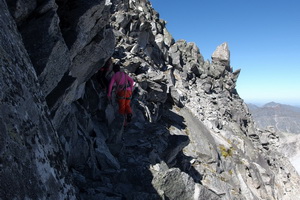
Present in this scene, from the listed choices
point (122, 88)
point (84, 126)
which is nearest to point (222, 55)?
point (122, 88)

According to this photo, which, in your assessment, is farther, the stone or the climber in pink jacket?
the stone

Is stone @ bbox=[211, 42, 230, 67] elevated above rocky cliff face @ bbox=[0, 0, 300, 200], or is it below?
above

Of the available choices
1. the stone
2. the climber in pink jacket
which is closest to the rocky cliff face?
the climber in pink jacket

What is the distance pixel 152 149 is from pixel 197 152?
43.0ft

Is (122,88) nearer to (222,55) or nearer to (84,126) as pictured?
(84,126)

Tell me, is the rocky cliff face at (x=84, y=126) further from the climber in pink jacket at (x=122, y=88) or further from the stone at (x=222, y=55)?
the stone at (x=222, y=55)

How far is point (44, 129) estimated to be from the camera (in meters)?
5.25

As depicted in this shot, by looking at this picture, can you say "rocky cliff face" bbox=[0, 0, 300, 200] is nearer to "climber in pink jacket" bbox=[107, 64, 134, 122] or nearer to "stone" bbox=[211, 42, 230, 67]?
"climber in pink jacket" bbox=[107, 64, 134, 122]

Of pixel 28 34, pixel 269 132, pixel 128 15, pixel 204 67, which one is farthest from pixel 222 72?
pixel 28 34

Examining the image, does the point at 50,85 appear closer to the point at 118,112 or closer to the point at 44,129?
the point at 44,129

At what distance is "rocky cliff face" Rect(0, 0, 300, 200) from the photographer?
4559 mm

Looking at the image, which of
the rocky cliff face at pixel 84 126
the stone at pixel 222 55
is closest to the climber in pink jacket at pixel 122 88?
the rocky cliff face at pixel 84 126

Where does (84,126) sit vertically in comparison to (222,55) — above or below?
below

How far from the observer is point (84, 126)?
43.0 ft
